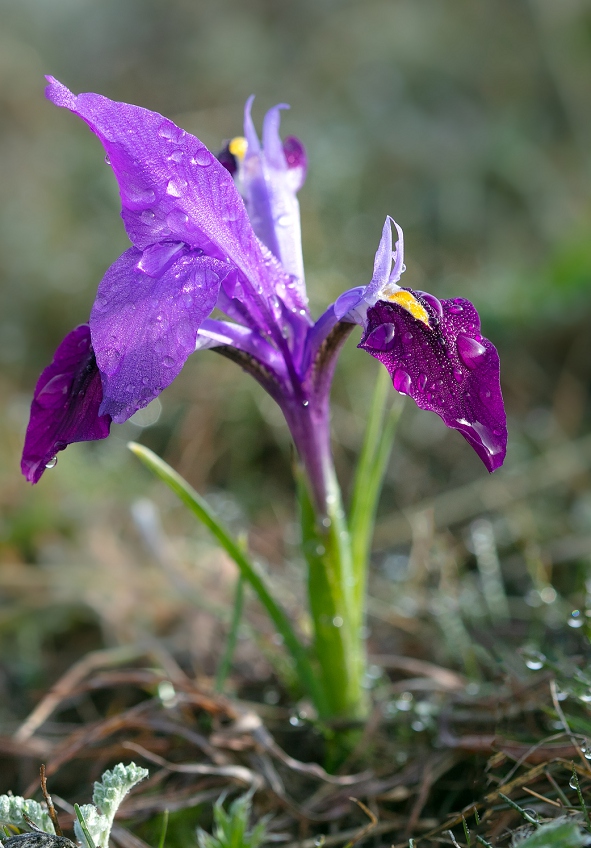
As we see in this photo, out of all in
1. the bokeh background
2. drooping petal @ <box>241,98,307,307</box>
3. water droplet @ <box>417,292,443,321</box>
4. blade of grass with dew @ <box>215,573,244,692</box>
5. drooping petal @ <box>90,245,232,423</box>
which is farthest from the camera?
the bokeh background

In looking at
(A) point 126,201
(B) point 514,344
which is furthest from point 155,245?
(B) point 514,344

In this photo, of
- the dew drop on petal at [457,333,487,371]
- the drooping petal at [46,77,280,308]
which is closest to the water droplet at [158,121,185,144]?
the drooping petal at [46,77,280,308]

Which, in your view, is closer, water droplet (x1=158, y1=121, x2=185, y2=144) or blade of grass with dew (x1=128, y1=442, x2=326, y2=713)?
water droplet (x1=158, y1=121, x2=185, y2=144)

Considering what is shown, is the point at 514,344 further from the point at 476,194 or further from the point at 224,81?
the point at 224,81

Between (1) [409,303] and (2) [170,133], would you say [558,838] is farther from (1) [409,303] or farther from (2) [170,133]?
(2) [170,133]

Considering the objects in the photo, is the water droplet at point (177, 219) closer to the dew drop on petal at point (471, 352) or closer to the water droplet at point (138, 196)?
the water droplet at point (138, 196)

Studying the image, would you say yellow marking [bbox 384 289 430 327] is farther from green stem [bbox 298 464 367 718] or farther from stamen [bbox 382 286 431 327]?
green stem [bbox 298 464 367 718]

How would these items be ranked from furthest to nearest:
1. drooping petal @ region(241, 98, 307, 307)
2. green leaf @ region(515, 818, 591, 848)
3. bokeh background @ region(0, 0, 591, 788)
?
bokeh background @ region(0, 0, 591, 788)
drooping petal @ region(241, 98, 307, 307)
green leaf @ region(515, 818, 591, 848)
